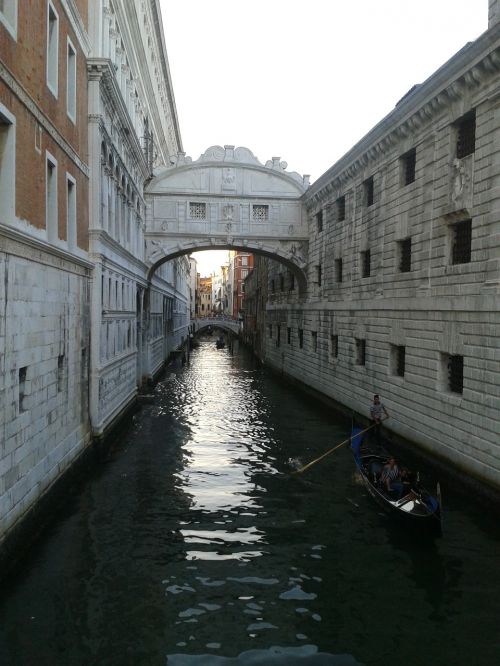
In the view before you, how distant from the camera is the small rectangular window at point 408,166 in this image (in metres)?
15.9

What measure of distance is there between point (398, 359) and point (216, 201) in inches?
514

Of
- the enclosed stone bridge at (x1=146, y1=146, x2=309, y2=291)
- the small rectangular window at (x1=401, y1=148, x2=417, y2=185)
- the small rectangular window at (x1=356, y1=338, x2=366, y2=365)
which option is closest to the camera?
the small rectangular window at (x1=401, y1=148, x2=417, y2=185)

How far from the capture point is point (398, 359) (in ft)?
54.7

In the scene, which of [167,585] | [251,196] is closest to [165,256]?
[251,196]

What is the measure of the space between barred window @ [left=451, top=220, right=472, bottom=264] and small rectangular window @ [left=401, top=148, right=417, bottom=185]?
3111mm

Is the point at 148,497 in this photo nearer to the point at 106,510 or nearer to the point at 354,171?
the point at 106,510

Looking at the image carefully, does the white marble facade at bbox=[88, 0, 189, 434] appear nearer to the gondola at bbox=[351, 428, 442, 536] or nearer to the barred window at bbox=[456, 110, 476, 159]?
the gondola at bbox=[351, 428, 442, 536]

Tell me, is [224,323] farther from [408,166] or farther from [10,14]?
[10,14]

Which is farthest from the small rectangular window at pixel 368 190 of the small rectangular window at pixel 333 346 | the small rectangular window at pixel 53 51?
the small rectangular window at pixel 53 51

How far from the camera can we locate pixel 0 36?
7.78 m

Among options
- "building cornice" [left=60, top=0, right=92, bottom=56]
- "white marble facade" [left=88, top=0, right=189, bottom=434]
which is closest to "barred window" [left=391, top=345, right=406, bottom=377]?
"white marble facade" [left=88, top=0, right=189, bottom=434]

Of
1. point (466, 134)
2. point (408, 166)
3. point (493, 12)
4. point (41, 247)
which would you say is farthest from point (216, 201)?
point (41, 247)

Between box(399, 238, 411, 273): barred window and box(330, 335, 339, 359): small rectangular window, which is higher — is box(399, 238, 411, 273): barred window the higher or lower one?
the higher one

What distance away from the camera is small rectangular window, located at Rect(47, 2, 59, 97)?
1065cm
